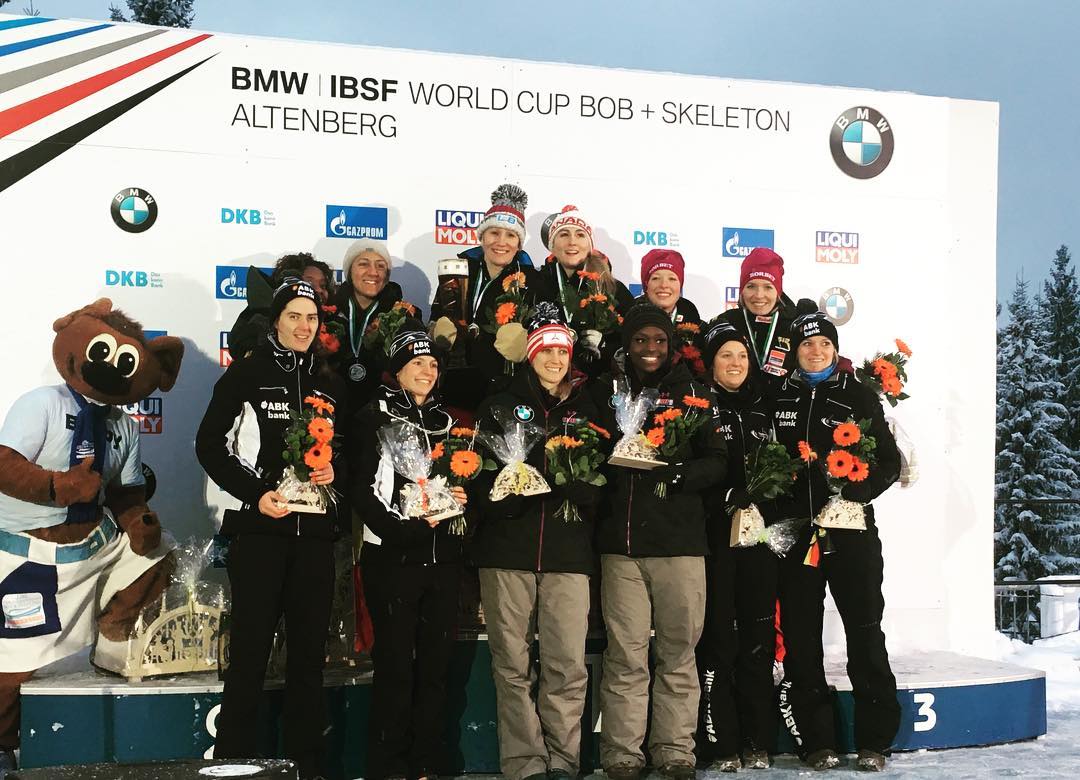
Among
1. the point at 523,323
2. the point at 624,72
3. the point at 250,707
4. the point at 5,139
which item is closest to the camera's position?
the point at 250,707

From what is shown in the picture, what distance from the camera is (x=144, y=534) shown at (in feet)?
16.1

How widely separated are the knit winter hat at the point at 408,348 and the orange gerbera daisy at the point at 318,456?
0.54m

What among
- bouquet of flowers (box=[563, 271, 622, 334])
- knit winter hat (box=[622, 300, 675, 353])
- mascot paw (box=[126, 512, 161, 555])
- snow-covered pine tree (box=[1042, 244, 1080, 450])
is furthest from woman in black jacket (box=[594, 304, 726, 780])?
snow-covered pine tree (box=[1042, 244, 1080, 450])

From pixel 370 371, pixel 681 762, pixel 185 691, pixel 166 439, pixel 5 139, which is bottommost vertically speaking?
pixel 681 762

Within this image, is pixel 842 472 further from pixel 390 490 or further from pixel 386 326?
pixel 386 326

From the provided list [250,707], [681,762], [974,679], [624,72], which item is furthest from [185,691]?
[624,72]

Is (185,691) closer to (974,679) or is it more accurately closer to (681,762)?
(681,762)

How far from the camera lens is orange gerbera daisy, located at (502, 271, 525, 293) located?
16.6ft

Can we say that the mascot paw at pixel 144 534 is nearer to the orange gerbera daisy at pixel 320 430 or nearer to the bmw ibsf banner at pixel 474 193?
the bmw ibsf banner at pixel 474 193

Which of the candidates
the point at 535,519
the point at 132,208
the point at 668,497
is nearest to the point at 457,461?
the point at 535,519

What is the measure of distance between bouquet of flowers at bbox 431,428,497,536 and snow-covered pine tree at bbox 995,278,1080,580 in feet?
59.7

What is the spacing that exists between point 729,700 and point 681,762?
38 cm

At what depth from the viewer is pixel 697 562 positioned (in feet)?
14.9

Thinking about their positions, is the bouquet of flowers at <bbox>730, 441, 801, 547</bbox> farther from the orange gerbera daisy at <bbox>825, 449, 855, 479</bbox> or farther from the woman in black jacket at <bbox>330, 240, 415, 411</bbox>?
the woman in black jacket at <bbox>330, 240, 415, 411</bbox>
